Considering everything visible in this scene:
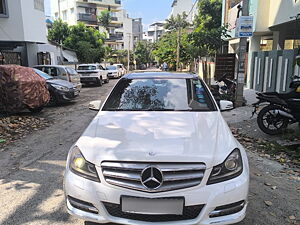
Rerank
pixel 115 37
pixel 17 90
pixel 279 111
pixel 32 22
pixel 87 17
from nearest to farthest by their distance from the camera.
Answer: pixel 279 111 < pixel 17 90 < pixel 32 22 < pixel 87 17 < pixel 115 37

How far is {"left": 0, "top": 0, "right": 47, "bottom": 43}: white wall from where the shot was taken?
15.5 metres

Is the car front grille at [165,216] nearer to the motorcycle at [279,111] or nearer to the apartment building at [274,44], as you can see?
the motorcycle at [279,111]

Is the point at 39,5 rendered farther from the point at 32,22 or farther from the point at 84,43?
the point at 84,43

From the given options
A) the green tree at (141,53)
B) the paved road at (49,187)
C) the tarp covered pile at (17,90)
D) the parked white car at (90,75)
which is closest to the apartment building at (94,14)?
the green tree at (141,53)

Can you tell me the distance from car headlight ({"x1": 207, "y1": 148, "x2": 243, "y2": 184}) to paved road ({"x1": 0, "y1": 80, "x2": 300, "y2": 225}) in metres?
0.77

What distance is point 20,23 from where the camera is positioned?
15.9m

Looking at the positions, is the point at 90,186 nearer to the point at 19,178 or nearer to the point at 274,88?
the point at 19,178

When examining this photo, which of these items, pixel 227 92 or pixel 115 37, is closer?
pixel 227 92

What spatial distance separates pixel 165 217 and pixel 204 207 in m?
0.34

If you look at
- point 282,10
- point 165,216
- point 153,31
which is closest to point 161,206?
point 165,216

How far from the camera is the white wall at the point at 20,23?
15498 mm

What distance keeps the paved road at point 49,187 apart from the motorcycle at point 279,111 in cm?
131

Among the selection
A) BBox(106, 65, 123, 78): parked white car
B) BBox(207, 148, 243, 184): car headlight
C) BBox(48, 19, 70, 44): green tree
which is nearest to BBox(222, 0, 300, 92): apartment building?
BBox(207, 148, 243, 184): car headlight

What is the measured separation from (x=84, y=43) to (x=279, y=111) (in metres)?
25.5
